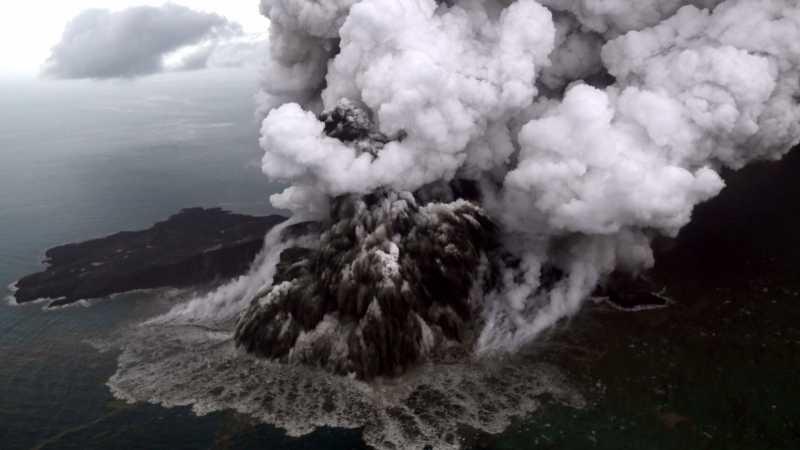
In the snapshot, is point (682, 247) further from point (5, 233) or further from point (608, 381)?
point (5, 233)

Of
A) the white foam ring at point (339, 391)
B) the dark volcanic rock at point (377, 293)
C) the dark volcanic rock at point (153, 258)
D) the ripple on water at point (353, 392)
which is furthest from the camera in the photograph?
the dark volcanic rock at point (153, 258)

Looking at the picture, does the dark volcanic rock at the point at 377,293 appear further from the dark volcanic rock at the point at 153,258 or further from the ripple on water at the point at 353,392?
A: the dark volcanic rock at the point at 153,258

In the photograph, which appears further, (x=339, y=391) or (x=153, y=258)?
(x=153, y=258)

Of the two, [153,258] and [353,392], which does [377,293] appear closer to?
[353,392]

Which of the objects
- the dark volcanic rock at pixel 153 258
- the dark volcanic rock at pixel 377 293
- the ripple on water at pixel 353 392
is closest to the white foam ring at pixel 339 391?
the ripple on water at pixel 353 392

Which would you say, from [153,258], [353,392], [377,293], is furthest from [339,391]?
[153,258]

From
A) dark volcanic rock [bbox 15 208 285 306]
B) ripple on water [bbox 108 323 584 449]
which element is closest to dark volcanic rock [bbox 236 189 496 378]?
ripple on water [bbox 108 323 584 449]
